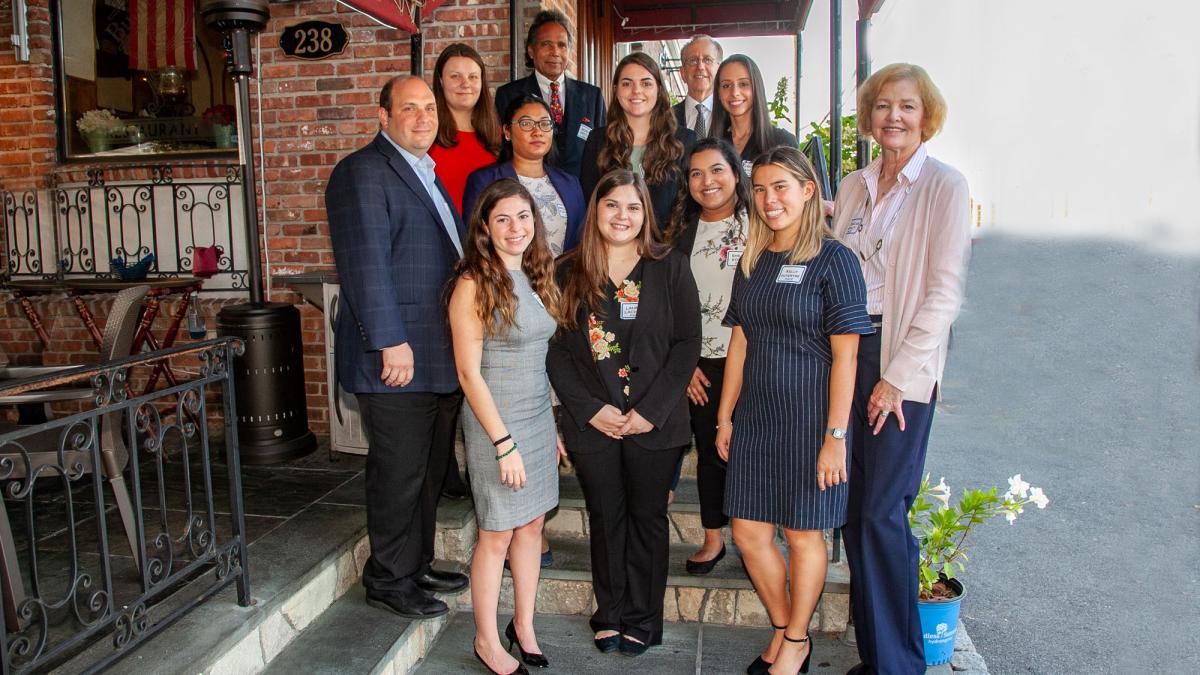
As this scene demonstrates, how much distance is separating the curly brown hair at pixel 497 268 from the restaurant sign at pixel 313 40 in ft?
8.79

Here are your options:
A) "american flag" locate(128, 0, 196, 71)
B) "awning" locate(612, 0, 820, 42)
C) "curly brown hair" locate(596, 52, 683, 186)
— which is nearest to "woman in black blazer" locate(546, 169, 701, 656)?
"curly brown hair" locate(596, 52, 683, 186)

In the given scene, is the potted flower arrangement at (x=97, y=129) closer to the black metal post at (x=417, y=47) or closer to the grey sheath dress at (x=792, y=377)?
the black metal post at (x=417, y=47)

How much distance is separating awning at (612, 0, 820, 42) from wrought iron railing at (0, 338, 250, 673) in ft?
20.7

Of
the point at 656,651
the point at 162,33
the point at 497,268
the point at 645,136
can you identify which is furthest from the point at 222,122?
the point at 656,651

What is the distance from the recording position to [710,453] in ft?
10.0

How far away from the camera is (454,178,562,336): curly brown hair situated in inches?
96.7

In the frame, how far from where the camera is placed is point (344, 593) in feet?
9.94

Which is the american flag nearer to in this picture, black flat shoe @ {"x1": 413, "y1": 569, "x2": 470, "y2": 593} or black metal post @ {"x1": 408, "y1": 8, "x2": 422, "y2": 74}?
black metal post @ {"x1": 408, "y1": 8, "x2": 422, "y2": 74}

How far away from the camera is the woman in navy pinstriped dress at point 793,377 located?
2449 mm

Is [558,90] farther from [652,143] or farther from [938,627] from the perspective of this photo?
[938,627]

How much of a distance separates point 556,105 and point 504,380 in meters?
1.73

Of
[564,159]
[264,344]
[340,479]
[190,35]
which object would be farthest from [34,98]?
[564,159]

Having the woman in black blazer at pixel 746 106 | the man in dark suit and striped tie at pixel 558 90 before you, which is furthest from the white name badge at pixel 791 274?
the man in dark suit and striped tie at pixel 558 90

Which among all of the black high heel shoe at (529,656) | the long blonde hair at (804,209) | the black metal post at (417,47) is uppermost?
the black metal post at (417,47)
